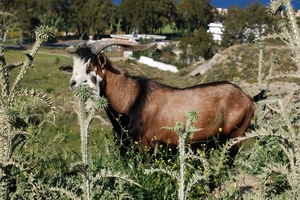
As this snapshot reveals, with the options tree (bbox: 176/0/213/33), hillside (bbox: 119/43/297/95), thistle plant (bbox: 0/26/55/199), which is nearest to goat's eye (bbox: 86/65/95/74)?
thistle plant (bbox: 0/26/55/199)

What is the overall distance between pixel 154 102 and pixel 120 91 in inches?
20.4

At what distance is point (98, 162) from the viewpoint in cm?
480

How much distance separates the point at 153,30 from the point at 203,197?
11360 centimetres

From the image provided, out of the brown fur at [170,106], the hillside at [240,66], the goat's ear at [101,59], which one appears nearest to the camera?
the brown fur at [170,106]

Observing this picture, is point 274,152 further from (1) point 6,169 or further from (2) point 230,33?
(2) point 230,33

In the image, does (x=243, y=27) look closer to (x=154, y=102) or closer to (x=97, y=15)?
(x=97, y=15)

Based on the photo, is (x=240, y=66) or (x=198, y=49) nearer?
(x=240, y=66)

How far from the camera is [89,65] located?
6.62 metres

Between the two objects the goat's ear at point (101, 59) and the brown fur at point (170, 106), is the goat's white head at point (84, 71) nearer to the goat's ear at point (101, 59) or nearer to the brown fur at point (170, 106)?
the goat's ear at point (101, 59)

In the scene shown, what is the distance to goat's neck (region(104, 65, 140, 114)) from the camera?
6.84 meters

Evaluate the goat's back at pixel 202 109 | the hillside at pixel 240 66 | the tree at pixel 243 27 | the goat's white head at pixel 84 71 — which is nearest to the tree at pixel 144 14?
the tree at pixel 243 27

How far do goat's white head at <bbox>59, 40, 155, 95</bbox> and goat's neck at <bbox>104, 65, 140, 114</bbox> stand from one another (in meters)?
0.18

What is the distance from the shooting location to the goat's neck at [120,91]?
684 cm

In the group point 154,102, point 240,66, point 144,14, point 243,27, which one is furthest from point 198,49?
point 154,102
